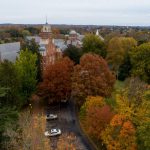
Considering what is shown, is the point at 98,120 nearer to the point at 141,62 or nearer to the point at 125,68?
the point at 141,62

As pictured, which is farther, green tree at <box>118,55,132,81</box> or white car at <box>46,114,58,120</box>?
green tree at <box>118,55,132,81</box>

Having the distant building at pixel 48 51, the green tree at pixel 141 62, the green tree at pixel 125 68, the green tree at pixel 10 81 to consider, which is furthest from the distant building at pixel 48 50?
the green tree at pixel 10 81

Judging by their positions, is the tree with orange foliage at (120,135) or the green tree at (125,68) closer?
the tree with orange foliage at (120,135)

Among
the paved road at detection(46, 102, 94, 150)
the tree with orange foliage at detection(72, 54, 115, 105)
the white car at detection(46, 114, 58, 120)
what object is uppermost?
the tree with orange foliage at detection(72, 54, 115, 105)

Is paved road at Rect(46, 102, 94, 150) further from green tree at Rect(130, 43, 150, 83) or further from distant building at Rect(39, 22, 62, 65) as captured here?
distant building at Rect(39, 22, 62, 65)

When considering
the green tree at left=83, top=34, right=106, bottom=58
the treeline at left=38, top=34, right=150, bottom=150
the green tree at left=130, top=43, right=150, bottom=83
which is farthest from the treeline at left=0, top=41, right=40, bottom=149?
the green tree at left=130, top=43, right=150, bottom=83

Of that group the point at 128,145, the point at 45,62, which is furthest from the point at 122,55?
the point at 128,145

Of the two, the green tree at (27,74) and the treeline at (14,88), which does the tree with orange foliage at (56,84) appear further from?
the treeline at (14,88)
